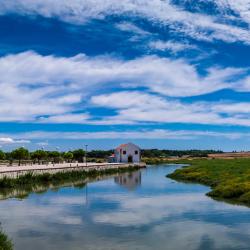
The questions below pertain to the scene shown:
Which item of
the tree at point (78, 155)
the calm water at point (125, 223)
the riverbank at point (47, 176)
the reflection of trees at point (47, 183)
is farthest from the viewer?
the tree at point (78, 155)

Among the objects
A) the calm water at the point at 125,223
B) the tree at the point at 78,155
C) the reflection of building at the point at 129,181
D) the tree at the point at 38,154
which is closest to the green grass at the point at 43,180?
the reflection of building at the point at 129,181

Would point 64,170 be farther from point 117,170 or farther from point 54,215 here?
point 54,215

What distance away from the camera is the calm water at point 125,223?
2252 centimetres

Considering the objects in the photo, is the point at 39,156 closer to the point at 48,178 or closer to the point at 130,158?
the point at 130,158

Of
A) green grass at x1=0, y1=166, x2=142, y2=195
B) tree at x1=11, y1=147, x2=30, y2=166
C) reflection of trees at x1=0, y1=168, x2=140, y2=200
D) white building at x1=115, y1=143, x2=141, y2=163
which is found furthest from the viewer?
white building at x1=115, y1=143, x2=141, y2=163

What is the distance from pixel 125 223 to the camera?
92.7 feet

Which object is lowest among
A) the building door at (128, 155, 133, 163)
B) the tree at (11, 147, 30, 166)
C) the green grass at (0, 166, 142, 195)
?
the green grass at (0, 166, 142, 195)

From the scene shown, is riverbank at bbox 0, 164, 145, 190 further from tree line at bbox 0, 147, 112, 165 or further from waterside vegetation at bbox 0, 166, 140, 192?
tree line at bbox 0, 147, 112, 165

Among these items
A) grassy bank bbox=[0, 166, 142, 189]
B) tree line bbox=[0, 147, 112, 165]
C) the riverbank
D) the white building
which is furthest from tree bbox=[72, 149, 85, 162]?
grassy bank bbox=[0, 166, 142, 189]

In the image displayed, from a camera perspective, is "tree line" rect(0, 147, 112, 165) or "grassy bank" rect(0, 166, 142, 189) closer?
"grassy bank" rect(0, 166, 142, 189)

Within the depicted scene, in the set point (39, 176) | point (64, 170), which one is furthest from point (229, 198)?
point (64, 170)

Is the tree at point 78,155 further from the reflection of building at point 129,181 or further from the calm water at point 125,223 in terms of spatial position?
the calm water at point 125,223

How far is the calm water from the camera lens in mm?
22516

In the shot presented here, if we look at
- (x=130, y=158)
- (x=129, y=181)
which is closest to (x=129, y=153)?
(x=130, y=158)
